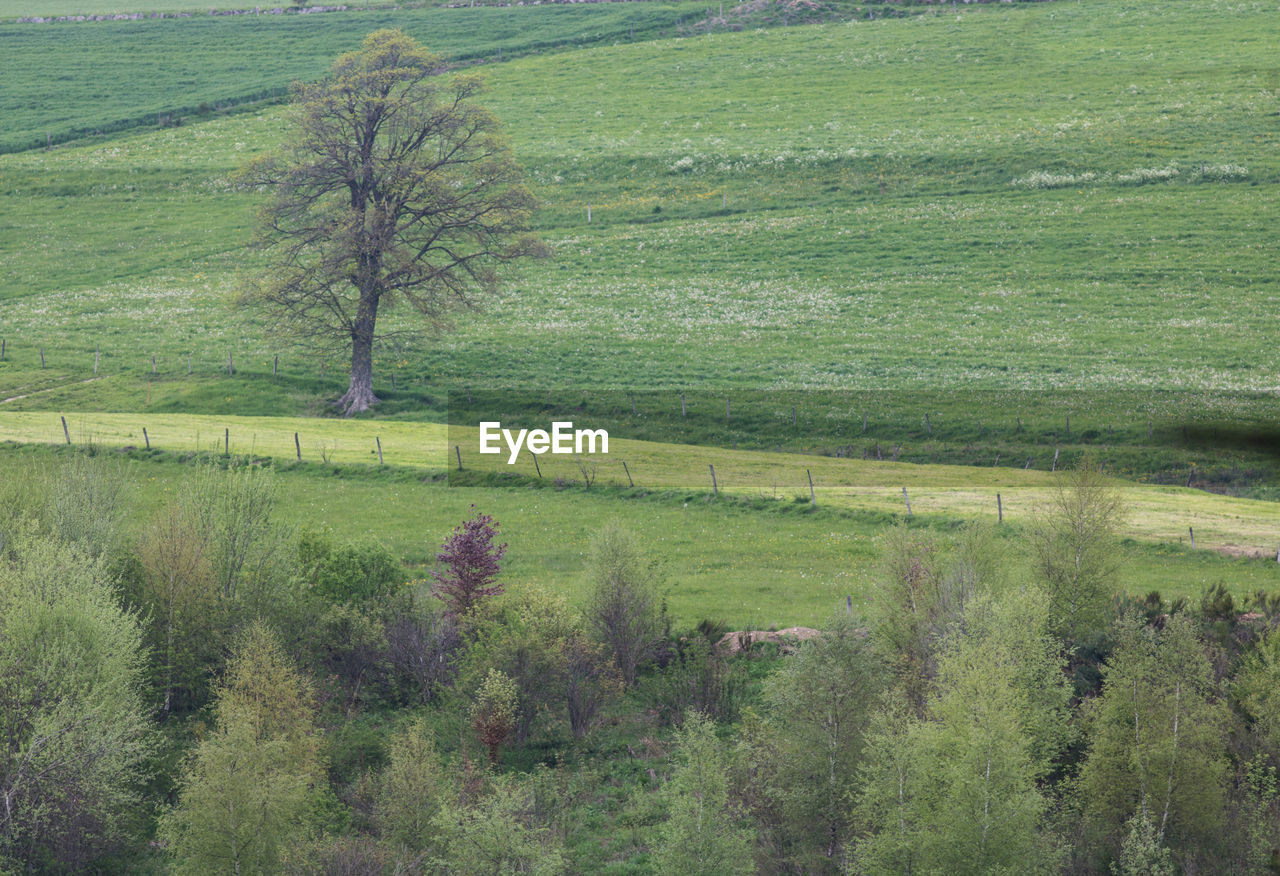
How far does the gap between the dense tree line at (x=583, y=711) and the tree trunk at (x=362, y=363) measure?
852 inches

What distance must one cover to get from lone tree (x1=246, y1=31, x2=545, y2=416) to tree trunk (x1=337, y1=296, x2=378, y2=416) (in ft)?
0.15

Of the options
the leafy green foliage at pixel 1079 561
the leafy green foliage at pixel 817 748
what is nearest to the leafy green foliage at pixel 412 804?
the leafy green foliage at pixel 817 748

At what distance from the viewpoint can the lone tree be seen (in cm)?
5238

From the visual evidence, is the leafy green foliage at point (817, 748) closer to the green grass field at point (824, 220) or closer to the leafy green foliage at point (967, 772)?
the leafy green foliage at point (967, 772)

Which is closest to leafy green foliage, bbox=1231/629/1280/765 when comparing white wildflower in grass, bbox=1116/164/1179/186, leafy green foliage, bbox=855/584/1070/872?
leafy green foliage, bbox=855/584/1070/872

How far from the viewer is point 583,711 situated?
1103 inches

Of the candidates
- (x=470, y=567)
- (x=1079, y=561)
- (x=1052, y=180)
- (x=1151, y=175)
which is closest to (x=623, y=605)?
(x=470, y=567)

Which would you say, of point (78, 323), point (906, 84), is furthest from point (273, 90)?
point (906, 84)

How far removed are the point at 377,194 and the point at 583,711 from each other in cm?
3366

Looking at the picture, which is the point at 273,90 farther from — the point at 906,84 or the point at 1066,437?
the point at 1066,437

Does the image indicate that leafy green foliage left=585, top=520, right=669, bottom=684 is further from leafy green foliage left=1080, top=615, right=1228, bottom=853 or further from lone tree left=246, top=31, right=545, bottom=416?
lone tree left=246, top=31, right=545, bottom=416

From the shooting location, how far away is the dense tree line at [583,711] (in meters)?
21.4

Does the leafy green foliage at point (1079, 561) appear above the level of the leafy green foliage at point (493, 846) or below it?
above

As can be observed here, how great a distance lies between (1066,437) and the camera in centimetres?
4791
